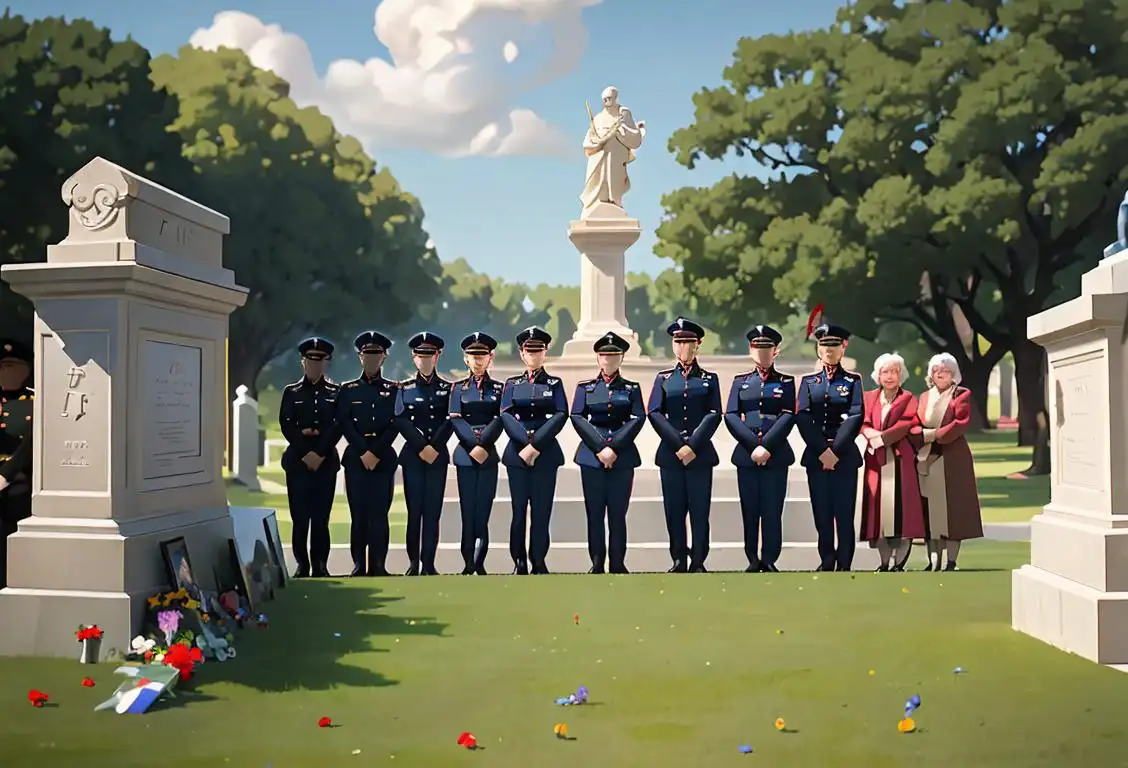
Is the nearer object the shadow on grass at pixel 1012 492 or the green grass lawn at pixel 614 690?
the green grass lawn at pixel 614 690

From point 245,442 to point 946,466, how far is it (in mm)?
15232

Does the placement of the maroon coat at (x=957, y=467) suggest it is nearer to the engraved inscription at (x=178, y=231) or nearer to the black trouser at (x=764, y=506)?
the black trouser at (x=764, y=506)

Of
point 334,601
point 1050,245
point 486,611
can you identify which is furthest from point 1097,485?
point 1050,245

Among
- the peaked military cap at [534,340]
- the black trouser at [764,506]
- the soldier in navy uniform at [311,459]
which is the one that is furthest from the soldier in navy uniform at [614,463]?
the soldier in navy uniform at [311,459]

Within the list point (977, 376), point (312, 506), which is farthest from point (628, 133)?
point (977, 376)

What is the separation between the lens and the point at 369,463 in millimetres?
9641

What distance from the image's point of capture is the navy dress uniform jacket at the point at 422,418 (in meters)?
9.70

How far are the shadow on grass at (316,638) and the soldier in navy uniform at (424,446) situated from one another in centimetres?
90

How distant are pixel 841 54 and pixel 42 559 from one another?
897 inches

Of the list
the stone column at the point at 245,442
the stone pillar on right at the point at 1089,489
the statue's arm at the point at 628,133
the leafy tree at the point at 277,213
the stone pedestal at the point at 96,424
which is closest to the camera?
the stone pillar on right at the point at 1089,489

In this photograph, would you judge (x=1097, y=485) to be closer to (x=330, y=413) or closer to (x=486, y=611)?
(x=486, y=611)

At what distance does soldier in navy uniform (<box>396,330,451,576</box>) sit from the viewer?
9.70 m

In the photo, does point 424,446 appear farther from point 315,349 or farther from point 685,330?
point 685,330

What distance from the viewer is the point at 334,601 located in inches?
319
